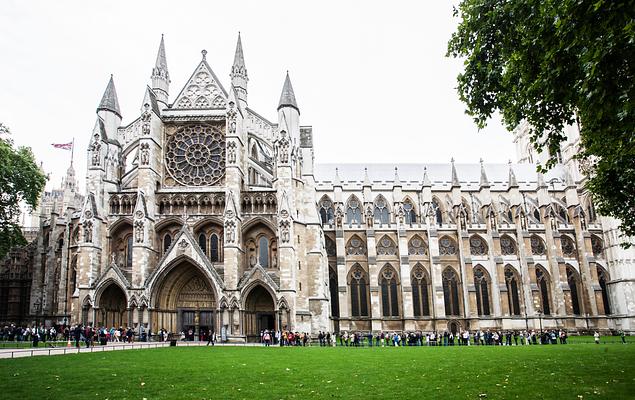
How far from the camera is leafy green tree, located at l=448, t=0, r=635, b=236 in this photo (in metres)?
10.4

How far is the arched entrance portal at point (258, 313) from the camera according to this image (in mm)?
33550

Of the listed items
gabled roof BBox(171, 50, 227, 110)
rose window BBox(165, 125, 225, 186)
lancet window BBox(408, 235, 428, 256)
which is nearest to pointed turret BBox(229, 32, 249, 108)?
gabled roof BBox(171, 50, 227, 110)

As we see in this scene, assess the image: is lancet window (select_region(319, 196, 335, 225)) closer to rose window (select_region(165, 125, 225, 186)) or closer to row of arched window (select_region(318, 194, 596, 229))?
row of arched window (select_region(318, 194, 596, 229))

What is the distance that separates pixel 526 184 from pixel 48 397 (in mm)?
53024

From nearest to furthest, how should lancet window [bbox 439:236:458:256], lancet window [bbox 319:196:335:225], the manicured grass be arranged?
the manicured grass
lancet window [bbox 439:236:458:256]
lancet window [bbox 319:196:335:225]

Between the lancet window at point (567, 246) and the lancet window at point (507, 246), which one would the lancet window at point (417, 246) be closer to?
the lancet window at point (507, 246)

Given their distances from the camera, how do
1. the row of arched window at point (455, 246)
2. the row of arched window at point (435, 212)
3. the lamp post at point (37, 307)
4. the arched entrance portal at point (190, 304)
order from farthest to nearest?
the row of arched window at point (435, 212), the row of arched window at point (455, 246), the lamp post at point (37, 307), the arched entrance portal at point (190, 304)

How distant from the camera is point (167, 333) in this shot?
108 feet

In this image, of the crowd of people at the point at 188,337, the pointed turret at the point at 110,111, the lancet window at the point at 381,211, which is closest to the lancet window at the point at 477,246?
the lancet window at the point at 381,211

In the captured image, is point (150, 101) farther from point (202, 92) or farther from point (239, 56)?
point (239, 56)

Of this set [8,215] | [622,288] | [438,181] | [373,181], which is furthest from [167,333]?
[622,288]

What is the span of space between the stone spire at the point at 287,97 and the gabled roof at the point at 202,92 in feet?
14.6

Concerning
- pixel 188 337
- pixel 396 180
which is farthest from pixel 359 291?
pixel 188 337

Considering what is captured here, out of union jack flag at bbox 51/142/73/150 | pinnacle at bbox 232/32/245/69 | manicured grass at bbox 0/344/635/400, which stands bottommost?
manicured grass at bbox 0/344/635/400
